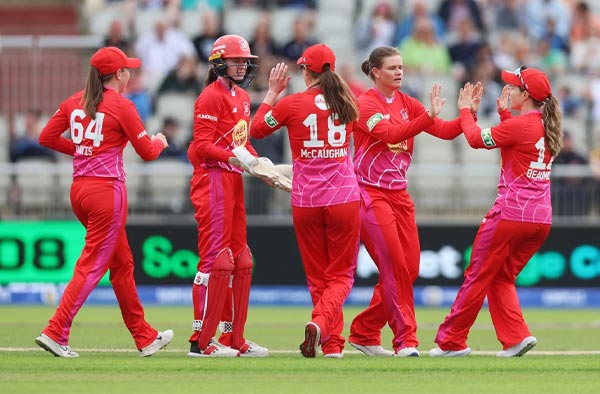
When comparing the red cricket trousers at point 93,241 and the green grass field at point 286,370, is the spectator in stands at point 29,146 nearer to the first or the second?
the green grass field at point 286,370

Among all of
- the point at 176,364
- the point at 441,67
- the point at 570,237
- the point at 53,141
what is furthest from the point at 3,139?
the point at 176,364

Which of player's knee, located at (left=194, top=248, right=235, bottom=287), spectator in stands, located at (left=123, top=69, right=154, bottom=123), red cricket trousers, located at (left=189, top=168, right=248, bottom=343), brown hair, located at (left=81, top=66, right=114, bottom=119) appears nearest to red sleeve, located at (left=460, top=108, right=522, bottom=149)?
red cricket trousers, located at (left=189, top=168, right=248, bottom=343)

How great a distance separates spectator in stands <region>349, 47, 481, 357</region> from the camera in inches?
452

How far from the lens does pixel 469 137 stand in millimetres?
11203

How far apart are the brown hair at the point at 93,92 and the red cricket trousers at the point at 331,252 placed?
173 cm

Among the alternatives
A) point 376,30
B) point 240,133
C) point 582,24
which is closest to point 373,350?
point 240,133

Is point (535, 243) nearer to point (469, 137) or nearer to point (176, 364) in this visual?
point (469, 137)

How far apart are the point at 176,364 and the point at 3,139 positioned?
10.9m

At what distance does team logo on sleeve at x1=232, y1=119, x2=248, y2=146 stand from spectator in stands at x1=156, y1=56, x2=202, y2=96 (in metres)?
9.52

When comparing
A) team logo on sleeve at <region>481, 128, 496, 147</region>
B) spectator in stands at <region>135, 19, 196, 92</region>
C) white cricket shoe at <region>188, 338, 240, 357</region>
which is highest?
spectator in stands at <region>135, 19, 196, 92</region>

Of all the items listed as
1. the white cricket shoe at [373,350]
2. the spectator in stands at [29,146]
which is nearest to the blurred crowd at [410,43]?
the spectator in stands at [29,146]

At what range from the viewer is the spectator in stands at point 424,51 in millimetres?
21828

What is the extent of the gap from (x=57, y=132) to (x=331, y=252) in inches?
92.9

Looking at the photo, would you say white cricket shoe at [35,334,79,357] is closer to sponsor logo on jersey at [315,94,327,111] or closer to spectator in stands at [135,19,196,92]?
sponsor logo on jersey at [315,94,327,111]
